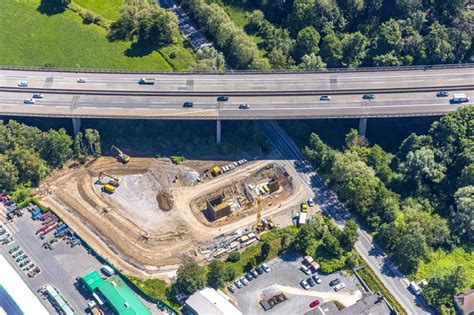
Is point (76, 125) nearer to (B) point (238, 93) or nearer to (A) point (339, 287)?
(B) point (238, 93)

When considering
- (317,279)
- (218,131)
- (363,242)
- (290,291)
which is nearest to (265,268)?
(290,291)

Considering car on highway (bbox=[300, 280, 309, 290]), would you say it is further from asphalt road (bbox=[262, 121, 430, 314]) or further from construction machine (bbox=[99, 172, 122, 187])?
construction machine (bbox=[99, 172, 122, 187])

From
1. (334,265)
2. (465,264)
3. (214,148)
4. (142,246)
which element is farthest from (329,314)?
(214,148)

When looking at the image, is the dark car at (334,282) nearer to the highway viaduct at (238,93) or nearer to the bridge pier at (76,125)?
the highway viaduct at (238,93)

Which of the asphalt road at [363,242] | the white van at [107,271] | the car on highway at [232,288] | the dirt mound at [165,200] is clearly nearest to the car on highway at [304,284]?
the car on highway at [232,288]

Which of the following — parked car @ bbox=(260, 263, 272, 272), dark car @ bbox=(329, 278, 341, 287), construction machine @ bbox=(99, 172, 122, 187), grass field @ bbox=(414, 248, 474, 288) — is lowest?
dark car @ bbox=(329, 278, 341, 287)

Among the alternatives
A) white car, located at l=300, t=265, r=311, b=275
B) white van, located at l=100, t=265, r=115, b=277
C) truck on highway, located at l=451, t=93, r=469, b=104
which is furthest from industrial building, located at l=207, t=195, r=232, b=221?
truck on highway, located at l=451, t=93, r=469, b=104

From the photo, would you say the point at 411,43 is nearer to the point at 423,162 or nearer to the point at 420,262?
the point at 423,162
